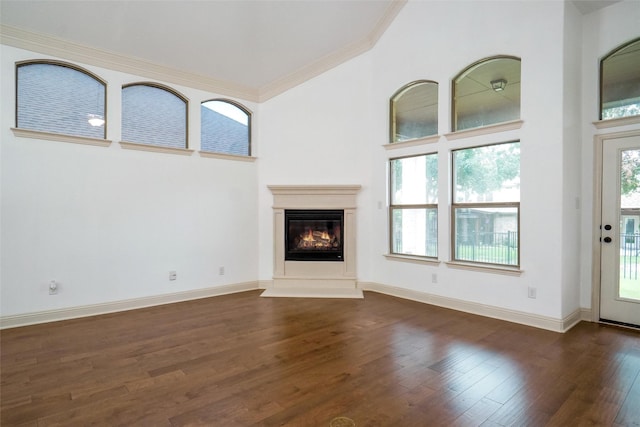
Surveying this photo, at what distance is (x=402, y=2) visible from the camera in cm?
498

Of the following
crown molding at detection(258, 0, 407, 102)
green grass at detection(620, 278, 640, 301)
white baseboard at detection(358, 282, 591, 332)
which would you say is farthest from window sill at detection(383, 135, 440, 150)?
green grass at detection(620, 278, 640, 301)

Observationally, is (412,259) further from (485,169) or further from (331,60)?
(331,60)

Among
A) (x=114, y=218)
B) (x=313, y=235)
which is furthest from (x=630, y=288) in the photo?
(x=114, y=218)

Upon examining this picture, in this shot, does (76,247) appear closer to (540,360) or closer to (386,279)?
(386,279)

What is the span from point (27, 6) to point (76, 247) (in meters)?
2.74

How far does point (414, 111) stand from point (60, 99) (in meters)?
4.78

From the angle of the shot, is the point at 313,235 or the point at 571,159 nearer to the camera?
the point at 571,159

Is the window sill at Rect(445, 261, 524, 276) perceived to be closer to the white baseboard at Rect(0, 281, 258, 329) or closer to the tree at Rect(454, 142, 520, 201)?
the tree at Rect(454, 142, 520, 201)

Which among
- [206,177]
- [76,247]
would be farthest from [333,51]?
[76,247]

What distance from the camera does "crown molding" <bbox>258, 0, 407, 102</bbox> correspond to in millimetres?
5117

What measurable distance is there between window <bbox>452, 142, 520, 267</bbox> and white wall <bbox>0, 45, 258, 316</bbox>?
3352 mm

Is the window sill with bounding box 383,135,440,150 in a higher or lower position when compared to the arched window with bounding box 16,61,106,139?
lower

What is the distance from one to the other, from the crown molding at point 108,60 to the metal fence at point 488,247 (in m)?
4.35

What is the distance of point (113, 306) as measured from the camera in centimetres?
446
